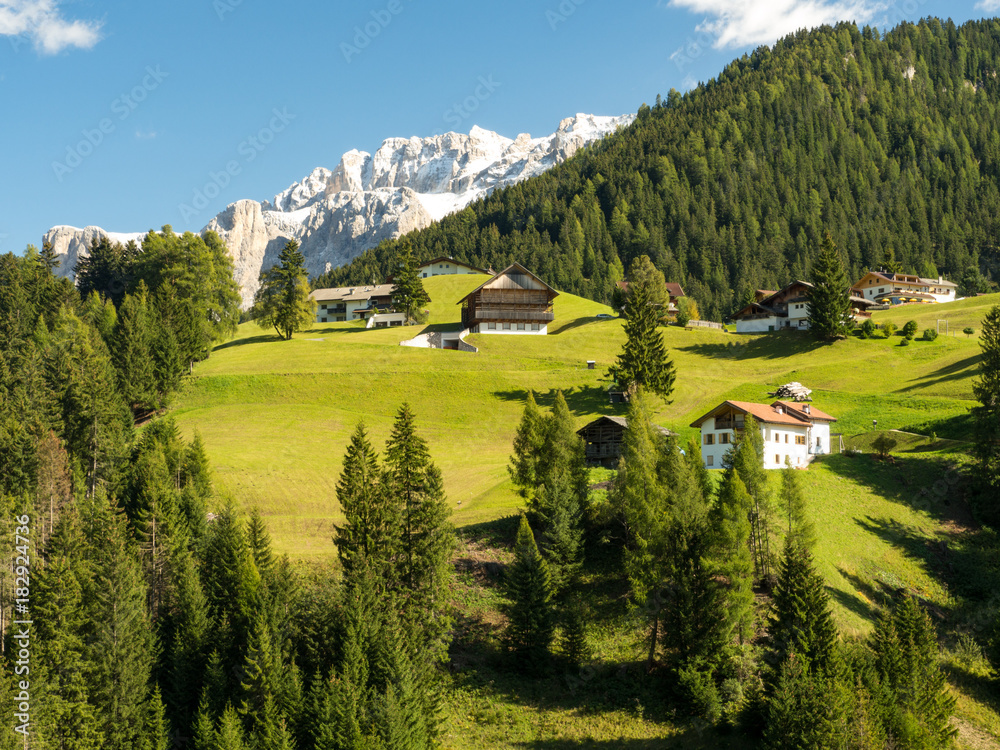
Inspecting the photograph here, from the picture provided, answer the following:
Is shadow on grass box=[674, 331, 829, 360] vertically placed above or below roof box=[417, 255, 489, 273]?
below

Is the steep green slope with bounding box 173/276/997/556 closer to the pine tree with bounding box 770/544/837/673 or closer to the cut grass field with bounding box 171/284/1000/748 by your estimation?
the cut grass field with bounding box 171/284/1000/748

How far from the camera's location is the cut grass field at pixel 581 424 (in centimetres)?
4647

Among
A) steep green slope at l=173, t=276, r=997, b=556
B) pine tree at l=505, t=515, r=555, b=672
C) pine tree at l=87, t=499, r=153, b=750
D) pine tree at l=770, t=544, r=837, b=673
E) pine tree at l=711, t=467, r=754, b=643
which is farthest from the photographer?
steep green slope at l=173, t=276, r=997, b=556

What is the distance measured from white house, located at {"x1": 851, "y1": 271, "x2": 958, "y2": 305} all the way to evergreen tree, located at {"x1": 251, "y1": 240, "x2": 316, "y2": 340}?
95.2m

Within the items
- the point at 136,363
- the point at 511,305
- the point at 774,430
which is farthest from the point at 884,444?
the point at 136,363

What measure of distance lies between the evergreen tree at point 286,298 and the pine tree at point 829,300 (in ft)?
235

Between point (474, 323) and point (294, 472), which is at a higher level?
point (474, 323)

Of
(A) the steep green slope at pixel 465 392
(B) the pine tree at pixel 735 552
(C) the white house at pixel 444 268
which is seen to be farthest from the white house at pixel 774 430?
(C) the white house at pixel 444 268

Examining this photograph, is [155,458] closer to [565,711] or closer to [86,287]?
[565,711]

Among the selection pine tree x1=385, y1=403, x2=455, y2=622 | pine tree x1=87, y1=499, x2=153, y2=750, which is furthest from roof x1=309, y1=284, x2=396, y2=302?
pine tree x1=87, y1=499, x2=153, y2=750

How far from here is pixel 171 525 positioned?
54594mm

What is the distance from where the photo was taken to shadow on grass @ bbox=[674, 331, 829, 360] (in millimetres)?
108125

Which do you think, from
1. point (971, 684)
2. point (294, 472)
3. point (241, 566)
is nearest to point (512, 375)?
point (294, 472)

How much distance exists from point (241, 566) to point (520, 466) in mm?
19932
